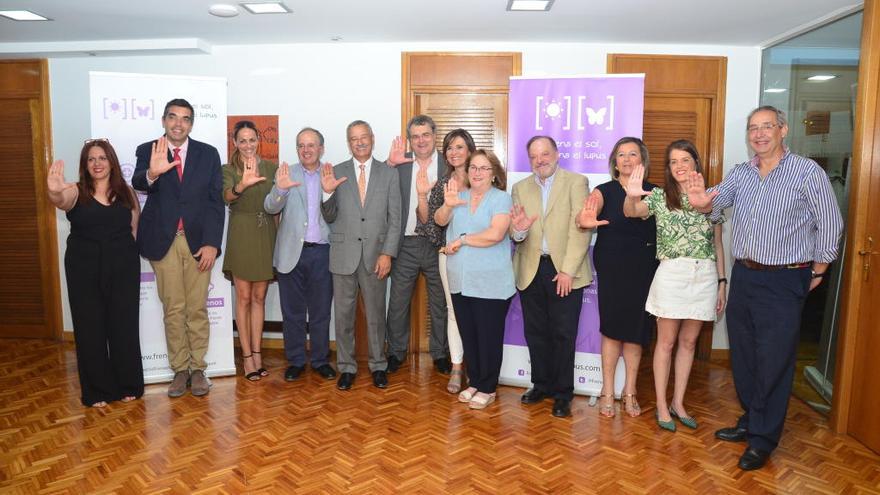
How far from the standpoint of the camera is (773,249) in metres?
3.01

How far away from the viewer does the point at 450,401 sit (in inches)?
156

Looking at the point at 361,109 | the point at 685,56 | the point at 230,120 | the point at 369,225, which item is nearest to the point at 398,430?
the point at 369,225

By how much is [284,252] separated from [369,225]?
670 millimetres

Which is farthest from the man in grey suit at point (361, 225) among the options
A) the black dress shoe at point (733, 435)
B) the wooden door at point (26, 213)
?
the wooden door at point (26, 213)

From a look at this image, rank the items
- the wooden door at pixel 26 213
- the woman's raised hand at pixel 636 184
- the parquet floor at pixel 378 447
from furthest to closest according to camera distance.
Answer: the wooden door at pixel 26 213 < the woman's raised hand at pixel 636 184 < the parquet floor at pixel 378 447

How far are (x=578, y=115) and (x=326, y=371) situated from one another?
2.62 metres

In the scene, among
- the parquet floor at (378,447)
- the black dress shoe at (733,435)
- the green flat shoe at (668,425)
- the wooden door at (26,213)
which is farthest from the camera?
the wooden door at (26,213)

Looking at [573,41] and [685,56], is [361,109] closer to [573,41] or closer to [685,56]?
[573,41]

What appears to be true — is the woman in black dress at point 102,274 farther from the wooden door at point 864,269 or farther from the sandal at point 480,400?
the wooden door at point 864,269

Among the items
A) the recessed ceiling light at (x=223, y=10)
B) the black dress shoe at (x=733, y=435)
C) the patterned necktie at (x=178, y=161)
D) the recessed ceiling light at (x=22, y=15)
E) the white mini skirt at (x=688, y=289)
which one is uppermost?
the recessed ceiling light at (x=223, y=10)

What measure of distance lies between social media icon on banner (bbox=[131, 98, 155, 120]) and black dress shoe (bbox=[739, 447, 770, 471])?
14.4ft

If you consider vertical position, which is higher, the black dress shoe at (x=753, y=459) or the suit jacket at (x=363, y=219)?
the suit jacket at (x=363, y=219)

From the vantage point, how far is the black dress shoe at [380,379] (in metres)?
4.21

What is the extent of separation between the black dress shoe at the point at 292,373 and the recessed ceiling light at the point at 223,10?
2638 mm
